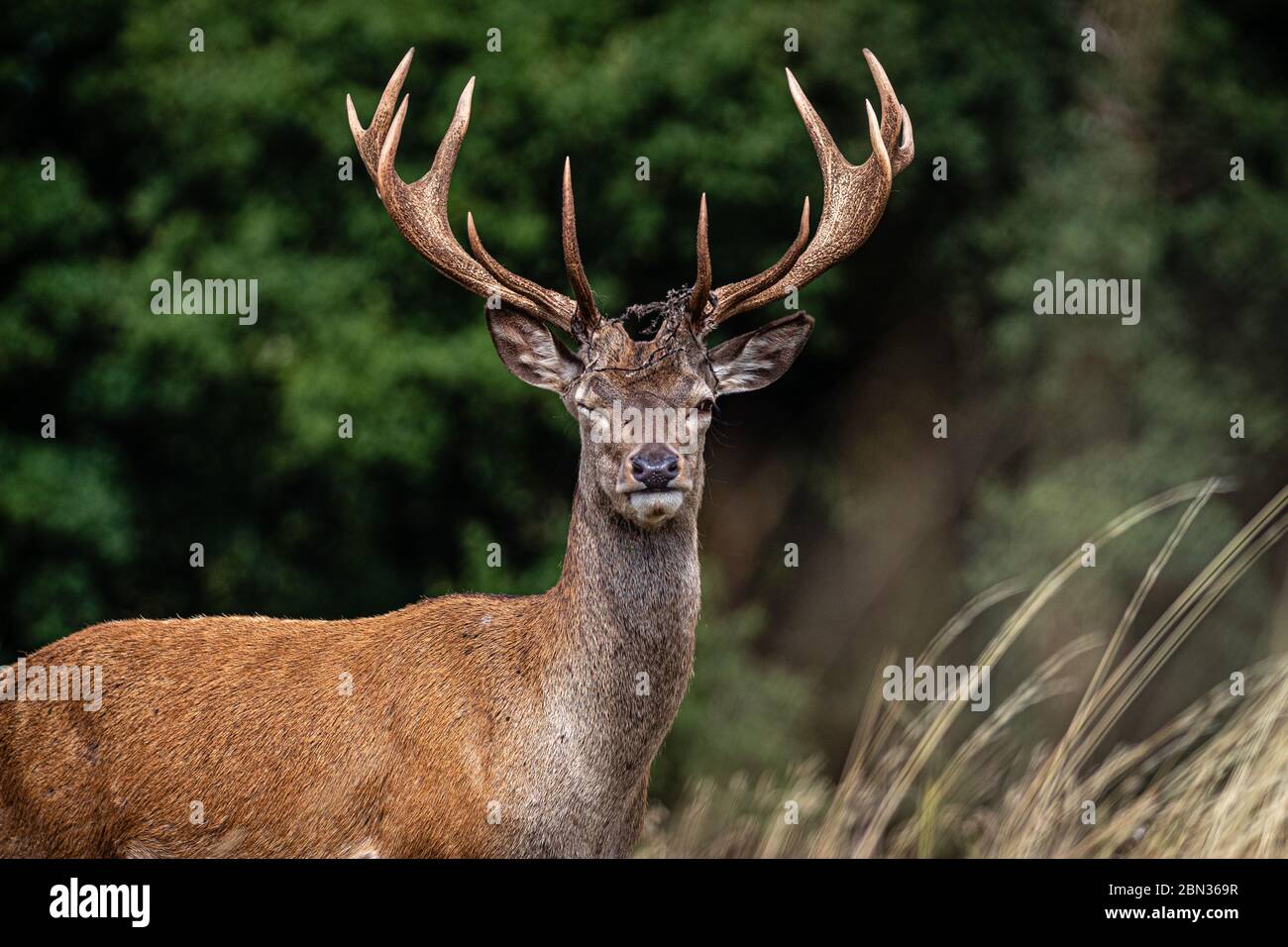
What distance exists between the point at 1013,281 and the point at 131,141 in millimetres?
6666

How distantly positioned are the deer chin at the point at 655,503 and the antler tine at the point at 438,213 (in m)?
0.81

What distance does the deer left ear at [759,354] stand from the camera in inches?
229

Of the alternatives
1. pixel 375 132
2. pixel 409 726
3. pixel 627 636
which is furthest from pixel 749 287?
pixel 409 726

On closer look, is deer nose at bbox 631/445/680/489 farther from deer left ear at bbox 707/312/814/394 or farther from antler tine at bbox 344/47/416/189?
antler tine at bbox 344/47/416/189

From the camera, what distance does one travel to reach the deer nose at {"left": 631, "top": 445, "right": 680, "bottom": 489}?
5125mm

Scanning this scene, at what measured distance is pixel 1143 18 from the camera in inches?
557

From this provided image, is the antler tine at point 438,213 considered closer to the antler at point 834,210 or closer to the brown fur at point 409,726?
the brown fur at point 409,726

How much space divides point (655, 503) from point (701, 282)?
70cm

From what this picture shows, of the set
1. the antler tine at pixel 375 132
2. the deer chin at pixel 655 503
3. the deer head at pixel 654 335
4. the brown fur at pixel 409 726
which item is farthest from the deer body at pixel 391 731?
the antler tine at pixel 375 132

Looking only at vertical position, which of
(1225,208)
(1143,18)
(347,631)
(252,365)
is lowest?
(347,631)

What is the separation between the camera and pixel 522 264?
12.5m

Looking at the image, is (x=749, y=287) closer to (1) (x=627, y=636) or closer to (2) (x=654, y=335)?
(2) (x=654, y=335)
